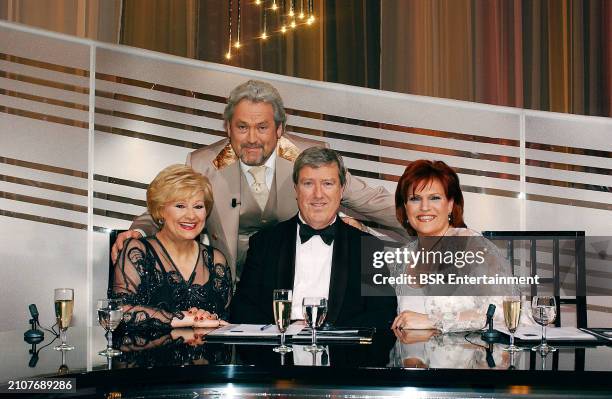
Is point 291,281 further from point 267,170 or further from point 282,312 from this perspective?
point 282,312

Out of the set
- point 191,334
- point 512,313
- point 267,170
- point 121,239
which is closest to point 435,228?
point 267,170

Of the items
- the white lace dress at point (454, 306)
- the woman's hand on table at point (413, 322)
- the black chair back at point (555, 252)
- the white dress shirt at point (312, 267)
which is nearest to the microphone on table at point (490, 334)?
the woman's hand on table at point (413, 322)

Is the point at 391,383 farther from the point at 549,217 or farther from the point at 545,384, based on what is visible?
the point at 549,217

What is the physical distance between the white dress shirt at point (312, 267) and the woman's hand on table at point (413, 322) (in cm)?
149

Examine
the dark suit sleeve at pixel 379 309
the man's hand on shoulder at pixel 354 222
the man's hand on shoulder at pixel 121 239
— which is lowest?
the dark suit sleeve at pixel 379 309

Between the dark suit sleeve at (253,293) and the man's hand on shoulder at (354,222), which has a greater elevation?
the man's hand on shoulder at (354,222)

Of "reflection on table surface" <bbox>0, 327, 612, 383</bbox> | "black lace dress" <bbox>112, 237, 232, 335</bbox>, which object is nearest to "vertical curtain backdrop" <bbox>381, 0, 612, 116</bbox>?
"black lace dress" <bbox>112, 237, 232, 335</bbox>

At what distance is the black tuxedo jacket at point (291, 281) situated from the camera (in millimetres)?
4250

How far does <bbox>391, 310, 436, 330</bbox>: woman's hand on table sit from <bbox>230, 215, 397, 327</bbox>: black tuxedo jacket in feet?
3.41

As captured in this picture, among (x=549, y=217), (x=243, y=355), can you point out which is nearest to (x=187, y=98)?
(x=549, y=217)

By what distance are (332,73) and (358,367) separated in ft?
11.9

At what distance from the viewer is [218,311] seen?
14.0ft

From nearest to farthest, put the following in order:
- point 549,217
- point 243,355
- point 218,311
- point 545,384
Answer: point 545,384 → point 243,355 → point 218,311 → point 549,217

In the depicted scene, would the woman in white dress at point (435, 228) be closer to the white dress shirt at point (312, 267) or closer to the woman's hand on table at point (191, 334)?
the white dress shirt at point (312, 267)
